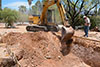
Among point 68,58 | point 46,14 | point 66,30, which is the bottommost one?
point 68,58

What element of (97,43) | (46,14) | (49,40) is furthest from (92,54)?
(46,14)

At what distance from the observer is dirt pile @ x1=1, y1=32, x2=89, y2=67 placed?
16.2 feet

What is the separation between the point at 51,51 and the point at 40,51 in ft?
1.88

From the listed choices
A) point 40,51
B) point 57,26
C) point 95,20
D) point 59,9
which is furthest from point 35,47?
point 95,20

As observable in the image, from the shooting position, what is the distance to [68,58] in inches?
224

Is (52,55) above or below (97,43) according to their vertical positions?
below

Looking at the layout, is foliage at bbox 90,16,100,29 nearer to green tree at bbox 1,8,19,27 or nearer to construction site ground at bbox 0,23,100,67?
green tree at bbox 1,8,19,27

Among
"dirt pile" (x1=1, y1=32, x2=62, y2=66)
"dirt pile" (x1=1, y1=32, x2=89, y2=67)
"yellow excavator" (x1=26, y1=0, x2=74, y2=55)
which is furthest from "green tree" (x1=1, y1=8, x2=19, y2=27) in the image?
"dirt pile" (x1=1, y1=32, x2=89, y2=67)

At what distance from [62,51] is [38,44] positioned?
4.55 ft

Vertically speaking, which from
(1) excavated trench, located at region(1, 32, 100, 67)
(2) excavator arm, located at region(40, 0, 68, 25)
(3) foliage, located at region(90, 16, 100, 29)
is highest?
(2) excavator arm, located at region(40, 0, 68, 25)

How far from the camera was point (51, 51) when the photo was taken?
227 inches

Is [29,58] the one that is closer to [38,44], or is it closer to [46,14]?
[38,44]

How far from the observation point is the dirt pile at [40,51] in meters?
4.95

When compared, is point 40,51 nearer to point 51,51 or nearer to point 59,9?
point 51,51
